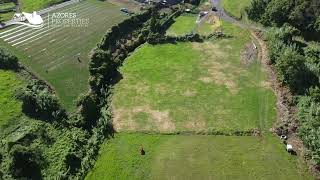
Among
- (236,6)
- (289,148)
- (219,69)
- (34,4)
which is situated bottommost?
(289,148)

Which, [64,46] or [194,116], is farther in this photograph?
[64,46]

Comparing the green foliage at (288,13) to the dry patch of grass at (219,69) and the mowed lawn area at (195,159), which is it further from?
the mowed lawn area at (195,159)

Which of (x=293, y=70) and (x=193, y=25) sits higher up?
(x=293, y=70)

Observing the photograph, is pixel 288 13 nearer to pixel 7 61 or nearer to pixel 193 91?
pixel 193 91

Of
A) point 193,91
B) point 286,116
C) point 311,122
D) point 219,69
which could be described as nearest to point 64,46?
point 193,91

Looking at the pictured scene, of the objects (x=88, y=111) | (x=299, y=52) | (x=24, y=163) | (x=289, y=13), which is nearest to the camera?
(x=24, y=163)

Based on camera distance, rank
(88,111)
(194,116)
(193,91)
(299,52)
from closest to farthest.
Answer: (194,116)
(88,111)
(193,91)
(299,52)

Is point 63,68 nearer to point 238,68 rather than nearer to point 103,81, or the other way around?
point 103,81

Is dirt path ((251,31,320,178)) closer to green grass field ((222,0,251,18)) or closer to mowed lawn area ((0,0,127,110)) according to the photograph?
green grass field ((222,0,251,18))
